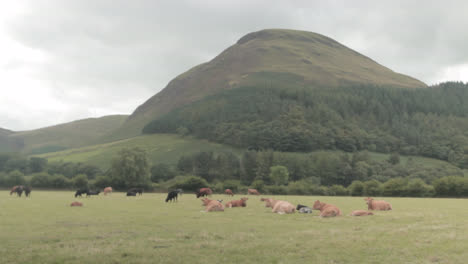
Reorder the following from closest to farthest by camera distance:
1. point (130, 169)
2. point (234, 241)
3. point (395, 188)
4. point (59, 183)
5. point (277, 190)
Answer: point (234, 241), point (395, 188), point (277, 190), point (59, 183), point (130, 169)

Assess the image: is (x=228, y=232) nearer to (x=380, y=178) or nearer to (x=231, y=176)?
(x=231, y=176)

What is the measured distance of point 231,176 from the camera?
132m

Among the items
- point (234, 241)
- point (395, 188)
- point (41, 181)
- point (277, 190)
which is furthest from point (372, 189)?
point (41, 181)

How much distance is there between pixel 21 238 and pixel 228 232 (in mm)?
8821

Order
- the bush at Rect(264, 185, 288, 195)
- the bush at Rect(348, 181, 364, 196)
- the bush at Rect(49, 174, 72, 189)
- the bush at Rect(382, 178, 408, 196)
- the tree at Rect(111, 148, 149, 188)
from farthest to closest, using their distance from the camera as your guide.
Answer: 1. the tree at Rect(111, 148, 149, 188)
2. the bush at Rect(49, 174, 72, 189)
3. the bush at Rect(348, 181, 364, 196)
4. the bush at Rect(264, 185, 288, 195)
5. the bush at Rect(382, 178, 408, 196)

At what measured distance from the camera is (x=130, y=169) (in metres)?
86.4

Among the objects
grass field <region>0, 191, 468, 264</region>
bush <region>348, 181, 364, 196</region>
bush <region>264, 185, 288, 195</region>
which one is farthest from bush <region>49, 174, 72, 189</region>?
grass field <region>0, 191, 468, 264</region>

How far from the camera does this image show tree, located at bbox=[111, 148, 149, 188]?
83.9 meters

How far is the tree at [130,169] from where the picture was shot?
275 ft

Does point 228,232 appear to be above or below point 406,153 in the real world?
below

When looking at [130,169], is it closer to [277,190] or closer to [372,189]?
[277,190]

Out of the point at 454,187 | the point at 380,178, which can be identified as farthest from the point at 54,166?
the point at 454,187

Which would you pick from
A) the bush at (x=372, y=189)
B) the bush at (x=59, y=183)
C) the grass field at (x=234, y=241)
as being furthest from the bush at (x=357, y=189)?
the bush at (x=59, y=183)

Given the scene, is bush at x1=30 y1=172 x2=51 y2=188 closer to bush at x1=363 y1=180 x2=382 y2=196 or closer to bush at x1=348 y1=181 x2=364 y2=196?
bush at x1=348 y1=181 x2=364 y2=196
